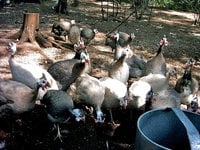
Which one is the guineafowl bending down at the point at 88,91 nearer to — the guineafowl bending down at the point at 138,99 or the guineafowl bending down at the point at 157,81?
the guineafowl bending down at the point at 138,99

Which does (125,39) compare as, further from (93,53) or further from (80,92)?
(80,92)

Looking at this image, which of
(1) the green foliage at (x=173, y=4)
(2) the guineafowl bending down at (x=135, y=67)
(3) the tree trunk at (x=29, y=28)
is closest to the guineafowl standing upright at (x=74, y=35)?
(3) the tree trunk at (x=29, y=28)

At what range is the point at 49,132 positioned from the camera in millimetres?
4480

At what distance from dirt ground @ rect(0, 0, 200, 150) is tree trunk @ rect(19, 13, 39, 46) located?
37 centimetres

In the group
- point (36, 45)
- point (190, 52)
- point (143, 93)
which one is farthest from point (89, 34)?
point (143, 93)

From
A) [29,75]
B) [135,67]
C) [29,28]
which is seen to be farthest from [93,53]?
[29,75]

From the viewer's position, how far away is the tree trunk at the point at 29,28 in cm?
762

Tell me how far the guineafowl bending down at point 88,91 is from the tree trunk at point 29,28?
309 centimetres

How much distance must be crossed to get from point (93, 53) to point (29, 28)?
4.47ft

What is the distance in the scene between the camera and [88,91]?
4727mm

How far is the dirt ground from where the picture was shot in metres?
4.29

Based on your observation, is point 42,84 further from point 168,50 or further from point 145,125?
point 168,50

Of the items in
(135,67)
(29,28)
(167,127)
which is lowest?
(135,67)

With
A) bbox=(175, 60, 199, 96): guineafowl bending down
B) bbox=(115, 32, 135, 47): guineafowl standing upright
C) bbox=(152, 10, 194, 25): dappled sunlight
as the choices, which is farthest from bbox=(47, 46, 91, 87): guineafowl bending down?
bbox=(152, 10, 194, 25): dappled sunlight
